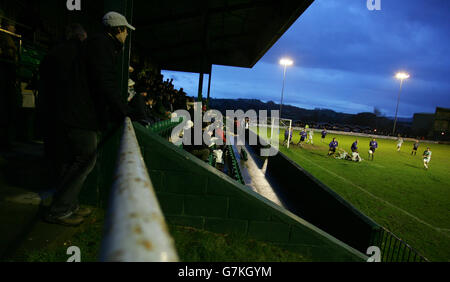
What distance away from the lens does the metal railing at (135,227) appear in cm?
38

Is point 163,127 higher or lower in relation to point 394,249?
higher

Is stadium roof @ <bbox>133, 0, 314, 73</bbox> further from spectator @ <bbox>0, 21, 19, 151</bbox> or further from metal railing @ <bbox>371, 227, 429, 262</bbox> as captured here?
metal railing @ <bbox>371, 227, 429, 262</bbox>

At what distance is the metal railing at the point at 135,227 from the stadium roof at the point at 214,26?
336 inches

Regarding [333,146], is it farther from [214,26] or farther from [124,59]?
[124,59]

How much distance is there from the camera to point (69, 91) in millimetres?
2230

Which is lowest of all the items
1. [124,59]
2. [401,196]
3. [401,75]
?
[401,196]

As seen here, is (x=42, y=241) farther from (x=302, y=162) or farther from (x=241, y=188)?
(x=302, y=162)

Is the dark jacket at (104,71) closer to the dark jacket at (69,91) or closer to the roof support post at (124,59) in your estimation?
the dark jacket at (69,91)

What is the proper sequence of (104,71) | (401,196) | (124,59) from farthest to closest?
(401,196)
(124,59)
(104,71)

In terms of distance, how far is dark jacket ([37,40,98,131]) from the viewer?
2.24 m

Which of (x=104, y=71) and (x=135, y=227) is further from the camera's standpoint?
(x=104, y=71)

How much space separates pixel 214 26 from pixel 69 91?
39.4 feet

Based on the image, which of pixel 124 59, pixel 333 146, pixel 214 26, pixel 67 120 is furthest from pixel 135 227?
pixel 333 146
